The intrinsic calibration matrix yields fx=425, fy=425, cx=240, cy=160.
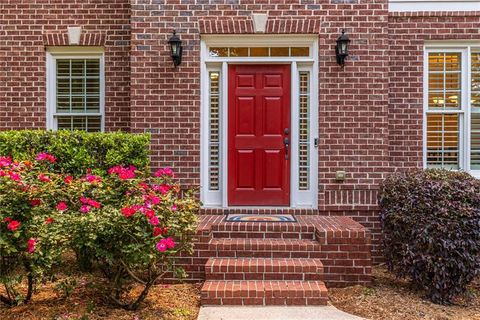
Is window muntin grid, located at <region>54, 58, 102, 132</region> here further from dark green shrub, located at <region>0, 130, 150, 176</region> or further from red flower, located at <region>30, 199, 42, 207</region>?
red flower, located at <region>30, 199, 42, 207</region>

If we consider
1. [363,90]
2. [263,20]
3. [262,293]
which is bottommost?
[262,293]

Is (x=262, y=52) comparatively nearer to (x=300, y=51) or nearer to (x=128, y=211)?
(x=300, y=51)

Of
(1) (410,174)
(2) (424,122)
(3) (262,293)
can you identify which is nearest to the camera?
(3) (262,293)

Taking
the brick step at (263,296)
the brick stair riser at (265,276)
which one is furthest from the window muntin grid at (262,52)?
the brick step at (263,296)

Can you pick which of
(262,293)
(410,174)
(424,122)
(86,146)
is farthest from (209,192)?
(424,122)

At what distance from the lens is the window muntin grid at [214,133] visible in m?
6.37

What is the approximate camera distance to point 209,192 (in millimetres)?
6371

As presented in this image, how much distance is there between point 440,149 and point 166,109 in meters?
4.22

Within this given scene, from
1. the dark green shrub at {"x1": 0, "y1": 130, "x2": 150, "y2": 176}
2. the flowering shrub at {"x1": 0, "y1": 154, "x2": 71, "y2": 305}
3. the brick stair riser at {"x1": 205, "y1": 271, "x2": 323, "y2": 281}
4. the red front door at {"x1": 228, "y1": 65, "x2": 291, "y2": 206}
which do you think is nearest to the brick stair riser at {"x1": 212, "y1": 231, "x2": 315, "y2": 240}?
the brick stair riser at {"x1": 205, "y1": 271, "x2": 323, "y2": 281}

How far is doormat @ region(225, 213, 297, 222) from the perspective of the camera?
5625mm

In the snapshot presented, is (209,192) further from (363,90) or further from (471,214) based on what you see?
(471,214)

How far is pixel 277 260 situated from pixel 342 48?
Result: 10.1 feet

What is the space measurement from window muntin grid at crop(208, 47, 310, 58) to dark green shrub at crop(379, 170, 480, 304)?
2.58 meters

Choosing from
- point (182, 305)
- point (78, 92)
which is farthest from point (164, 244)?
point (78, 92)
